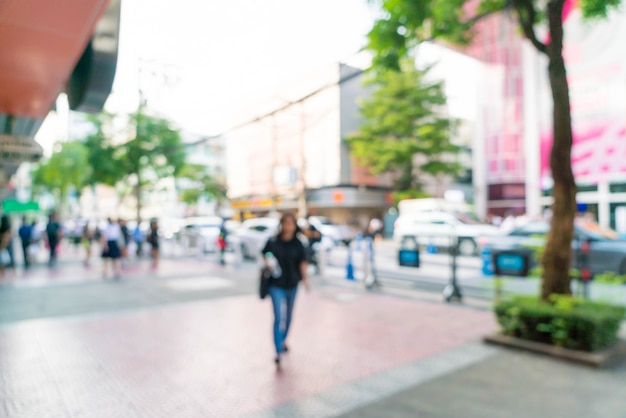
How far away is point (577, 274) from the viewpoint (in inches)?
→ 265

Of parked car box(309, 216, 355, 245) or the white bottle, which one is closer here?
the white bottle

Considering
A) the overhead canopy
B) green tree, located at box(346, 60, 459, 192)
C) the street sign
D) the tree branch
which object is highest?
green tree, located at box(346, 60, 459, 192)

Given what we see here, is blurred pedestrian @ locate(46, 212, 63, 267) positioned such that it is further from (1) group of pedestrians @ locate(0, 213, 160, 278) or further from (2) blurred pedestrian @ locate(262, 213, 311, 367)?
(2) blurred pedestrian @ locate(262, 213, 311, 367)

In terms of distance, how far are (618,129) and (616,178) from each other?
273cm

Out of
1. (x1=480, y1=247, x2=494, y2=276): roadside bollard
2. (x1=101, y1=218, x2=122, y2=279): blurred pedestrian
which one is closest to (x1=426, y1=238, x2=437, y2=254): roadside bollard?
(x1=480, y1=247, x2=494, y2=276): roadside bollard

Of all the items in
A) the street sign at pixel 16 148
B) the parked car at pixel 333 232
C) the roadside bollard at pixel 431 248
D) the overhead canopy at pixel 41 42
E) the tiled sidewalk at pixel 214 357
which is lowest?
the tiled sidewalk at pixel 214 357

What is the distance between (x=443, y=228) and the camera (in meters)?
21.3

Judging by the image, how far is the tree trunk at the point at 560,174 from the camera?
590 cm

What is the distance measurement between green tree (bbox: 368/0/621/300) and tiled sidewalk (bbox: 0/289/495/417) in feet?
5.32

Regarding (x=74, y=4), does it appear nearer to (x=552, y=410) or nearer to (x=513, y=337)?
(x=552, y=410)

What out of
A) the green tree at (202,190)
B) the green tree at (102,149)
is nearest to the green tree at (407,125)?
the green tree at (202,190)

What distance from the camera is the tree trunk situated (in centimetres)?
590

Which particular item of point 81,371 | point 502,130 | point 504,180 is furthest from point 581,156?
point 81,371

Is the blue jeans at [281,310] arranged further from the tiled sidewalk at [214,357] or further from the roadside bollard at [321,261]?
the roadside bollard at [321,261]
